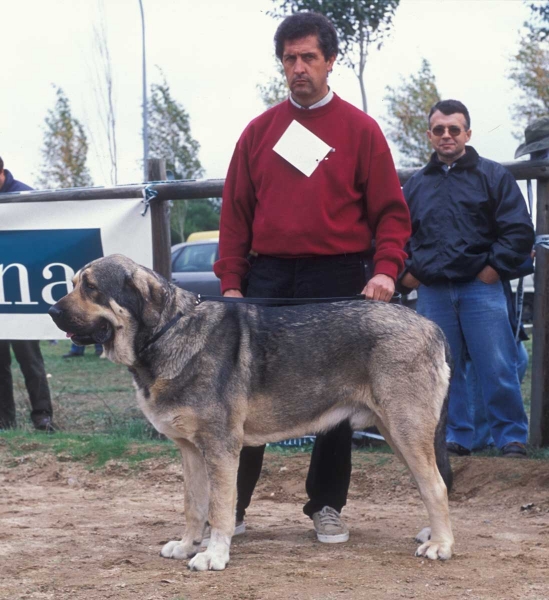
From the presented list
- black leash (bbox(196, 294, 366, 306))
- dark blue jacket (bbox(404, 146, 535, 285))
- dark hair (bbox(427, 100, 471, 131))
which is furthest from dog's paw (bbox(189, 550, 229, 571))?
dark hair (bbox(427, 100, 471, 131))

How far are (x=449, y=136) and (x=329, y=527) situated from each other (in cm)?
306

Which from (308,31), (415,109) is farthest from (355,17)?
(308,31)

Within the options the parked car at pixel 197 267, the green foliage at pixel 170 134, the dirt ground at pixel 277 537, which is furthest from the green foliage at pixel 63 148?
the dirt ground at pixel 277 537

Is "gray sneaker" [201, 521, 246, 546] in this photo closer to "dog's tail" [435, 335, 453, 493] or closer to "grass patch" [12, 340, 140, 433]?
"dog's tail" [435, 335, 453, 493]

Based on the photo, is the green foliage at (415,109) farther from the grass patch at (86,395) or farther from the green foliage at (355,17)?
the grass patch at (86,395)

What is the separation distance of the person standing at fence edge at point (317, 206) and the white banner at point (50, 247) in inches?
102

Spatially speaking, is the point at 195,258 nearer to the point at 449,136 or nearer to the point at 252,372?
the point at 449,136

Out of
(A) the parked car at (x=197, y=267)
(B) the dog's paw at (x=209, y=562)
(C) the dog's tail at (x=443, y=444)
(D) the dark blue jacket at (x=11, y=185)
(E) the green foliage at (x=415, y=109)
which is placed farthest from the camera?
(E) the green foliage at (x=415, y=109)

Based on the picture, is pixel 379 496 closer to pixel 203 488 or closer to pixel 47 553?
pixel 203 488

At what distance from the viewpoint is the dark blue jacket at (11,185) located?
8219 mm

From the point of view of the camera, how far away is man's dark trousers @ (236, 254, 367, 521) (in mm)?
4883

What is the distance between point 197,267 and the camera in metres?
18.1

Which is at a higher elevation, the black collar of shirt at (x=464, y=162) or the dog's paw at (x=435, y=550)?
the black collar of shirt at (x=464, y=162)

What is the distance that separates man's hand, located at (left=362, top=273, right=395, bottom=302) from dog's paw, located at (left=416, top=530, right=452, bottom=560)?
129 cm
